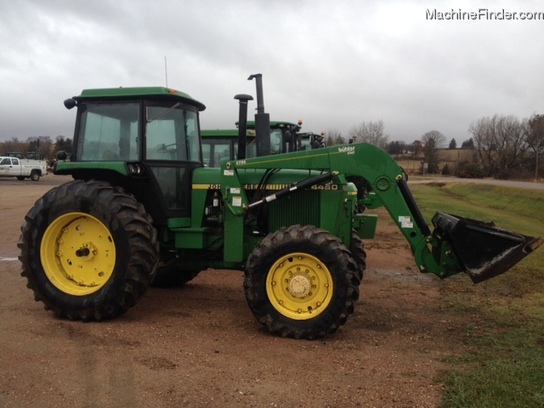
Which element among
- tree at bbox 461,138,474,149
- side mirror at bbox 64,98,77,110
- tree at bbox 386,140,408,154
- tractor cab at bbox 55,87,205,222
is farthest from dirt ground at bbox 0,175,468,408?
tree at bbox 461,138,474,149

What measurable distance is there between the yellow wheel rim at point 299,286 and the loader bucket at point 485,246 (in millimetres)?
1371

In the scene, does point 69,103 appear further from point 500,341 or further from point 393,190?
point 500,341

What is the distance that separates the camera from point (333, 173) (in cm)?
580

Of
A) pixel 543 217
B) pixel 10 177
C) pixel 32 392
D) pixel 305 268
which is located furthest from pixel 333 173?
pixel 10 177

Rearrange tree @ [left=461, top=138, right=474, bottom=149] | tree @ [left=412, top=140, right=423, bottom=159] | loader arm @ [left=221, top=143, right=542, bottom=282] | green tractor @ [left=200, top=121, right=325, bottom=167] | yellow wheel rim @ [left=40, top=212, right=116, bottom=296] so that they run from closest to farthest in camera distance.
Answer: loader arm @ [left=221, top=143, right=542, bottom=282], yellow wheel rim @ [left=40, top=212, right=116, bottom=296], green tractor @ [left=200, top=121, right=325, bottom=167], tree @ [left=412, top=140, right=423, bottom=159], tree @ [left=461, top=138, right=474, bottom=149]

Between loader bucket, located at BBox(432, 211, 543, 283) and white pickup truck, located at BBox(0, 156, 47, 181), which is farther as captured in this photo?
white pickup truck, located at BBox(0, 156, 47, 181)

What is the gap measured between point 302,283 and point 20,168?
40.1 m

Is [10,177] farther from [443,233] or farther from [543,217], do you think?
[443,233]

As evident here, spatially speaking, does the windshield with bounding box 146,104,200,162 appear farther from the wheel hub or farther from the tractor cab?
the wheel hub

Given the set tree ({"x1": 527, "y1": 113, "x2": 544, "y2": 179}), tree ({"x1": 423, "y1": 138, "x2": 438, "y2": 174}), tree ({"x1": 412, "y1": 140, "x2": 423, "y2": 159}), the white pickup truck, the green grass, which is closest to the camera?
the green grass

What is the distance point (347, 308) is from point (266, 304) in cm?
82

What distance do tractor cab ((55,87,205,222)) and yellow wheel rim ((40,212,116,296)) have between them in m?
0.63

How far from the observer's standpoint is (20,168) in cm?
4028

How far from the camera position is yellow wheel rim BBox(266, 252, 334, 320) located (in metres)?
5.31
